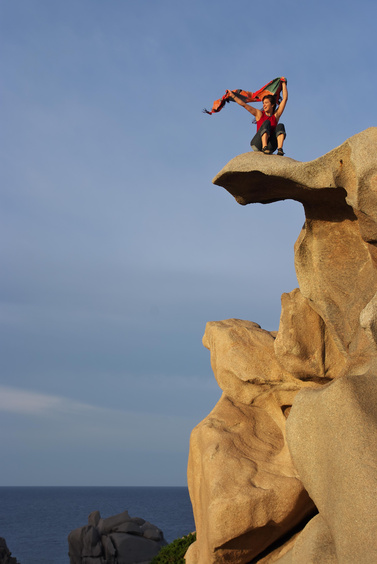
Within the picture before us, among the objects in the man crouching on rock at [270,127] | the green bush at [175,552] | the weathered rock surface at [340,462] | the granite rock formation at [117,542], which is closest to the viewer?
the weathered rock surface at [340,462]

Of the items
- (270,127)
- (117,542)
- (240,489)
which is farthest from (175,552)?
(117,542)

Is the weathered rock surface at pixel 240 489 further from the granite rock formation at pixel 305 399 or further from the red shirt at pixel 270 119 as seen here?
the red shirt at pixel 270 119

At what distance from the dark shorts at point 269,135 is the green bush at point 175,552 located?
911 centimetres

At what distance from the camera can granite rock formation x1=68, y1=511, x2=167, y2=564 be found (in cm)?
2483

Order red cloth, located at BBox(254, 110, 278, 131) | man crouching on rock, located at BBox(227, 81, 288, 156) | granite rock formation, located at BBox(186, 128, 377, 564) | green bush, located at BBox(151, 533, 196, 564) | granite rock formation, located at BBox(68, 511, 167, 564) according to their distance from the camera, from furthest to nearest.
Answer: granite rock formation, located at BBox(68, 511, 167, 564) < green bush, located at BBox(151, 533, 196, 564) < red cloth, located at BBox(254, 110, 278, 131) < man crouching on rock, located at BBox(227, 81, 288, 156) < granite rock formation, located at BBox(186, 128, 377, 564)

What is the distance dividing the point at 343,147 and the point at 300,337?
3.52m

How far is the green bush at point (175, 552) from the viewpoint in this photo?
546 inches

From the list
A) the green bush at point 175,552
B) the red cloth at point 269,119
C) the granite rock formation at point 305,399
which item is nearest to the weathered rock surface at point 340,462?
the granite rock formation at point 305,399

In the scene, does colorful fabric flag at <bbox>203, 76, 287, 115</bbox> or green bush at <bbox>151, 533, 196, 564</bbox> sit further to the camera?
green bush at <bbox>151, 533, 196, 564</bbox>

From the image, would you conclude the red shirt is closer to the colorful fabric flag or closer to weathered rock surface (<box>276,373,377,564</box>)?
the colorful fabric flag

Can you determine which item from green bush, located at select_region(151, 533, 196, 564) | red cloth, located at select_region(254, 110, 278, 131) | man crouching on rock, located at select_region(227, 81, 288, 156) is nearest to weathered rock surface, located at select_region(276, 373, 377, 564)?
man crouching on rock, located at select_region(227, 81, 288, 156)

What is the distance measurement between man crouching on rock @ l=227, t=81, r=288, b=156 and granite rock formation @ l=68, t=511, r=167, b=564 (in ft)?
62.1

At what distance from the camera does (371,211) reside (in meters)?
8.16

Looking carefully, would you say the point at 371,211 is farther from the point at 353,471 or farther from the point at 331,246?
the point at 353,471
